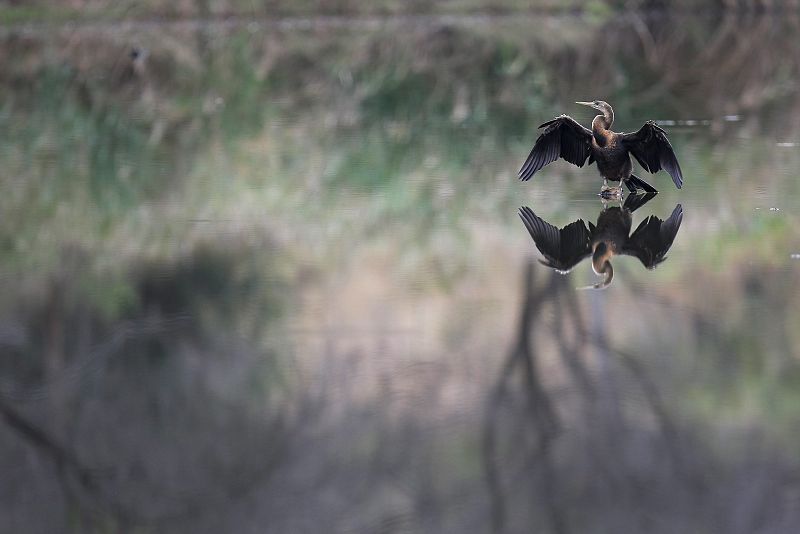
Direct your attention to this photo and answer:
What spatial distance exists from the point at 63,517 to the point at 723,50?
1316 centimetres

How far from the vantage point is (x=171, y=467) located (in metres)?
3.28

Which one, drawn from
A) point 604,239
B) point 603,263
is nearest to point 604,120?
point 604,239

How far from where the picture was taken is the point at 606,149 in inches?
247

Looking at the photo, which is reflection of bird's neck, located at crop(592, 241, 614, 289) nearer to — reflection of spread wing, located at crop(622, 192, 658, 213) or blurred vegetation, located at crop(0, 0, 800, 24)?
reflection of spread wing, located at crop(622, 192, 658, 213)

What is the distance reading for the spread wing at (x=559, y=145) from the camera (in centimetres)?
633

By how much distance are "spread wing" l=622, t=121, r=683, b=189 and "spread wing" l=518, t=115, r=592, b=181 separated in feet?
0.77

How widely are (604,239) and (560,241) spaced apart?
202 mm

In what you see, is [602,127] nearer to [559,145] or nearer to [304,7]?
[559,145]

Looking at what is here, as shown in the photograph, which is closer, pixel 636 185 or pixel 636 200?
pixel 636 200

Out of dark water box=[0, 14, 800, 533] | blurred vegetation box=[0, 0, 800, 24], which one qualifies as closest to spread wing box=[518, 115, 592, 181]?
dark water box=[0, 14, 800, 533]

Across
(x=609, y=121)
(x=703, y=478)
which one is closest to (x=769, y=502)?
(x=703, y=478)

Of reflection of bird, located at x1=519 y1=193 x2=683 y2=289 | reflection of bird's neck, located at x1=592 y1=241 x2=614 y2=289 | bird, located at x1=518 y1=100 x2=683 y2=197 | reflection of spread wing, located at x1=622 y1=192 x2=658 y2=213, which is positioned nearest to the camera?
reflection of bird's neck, located at x1=592 y1=241 x2=614 y2=289

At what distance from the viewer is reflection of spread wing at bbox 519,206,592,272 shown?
16.3 ft

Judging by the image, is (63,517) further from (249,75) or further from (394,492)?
(249,75)
